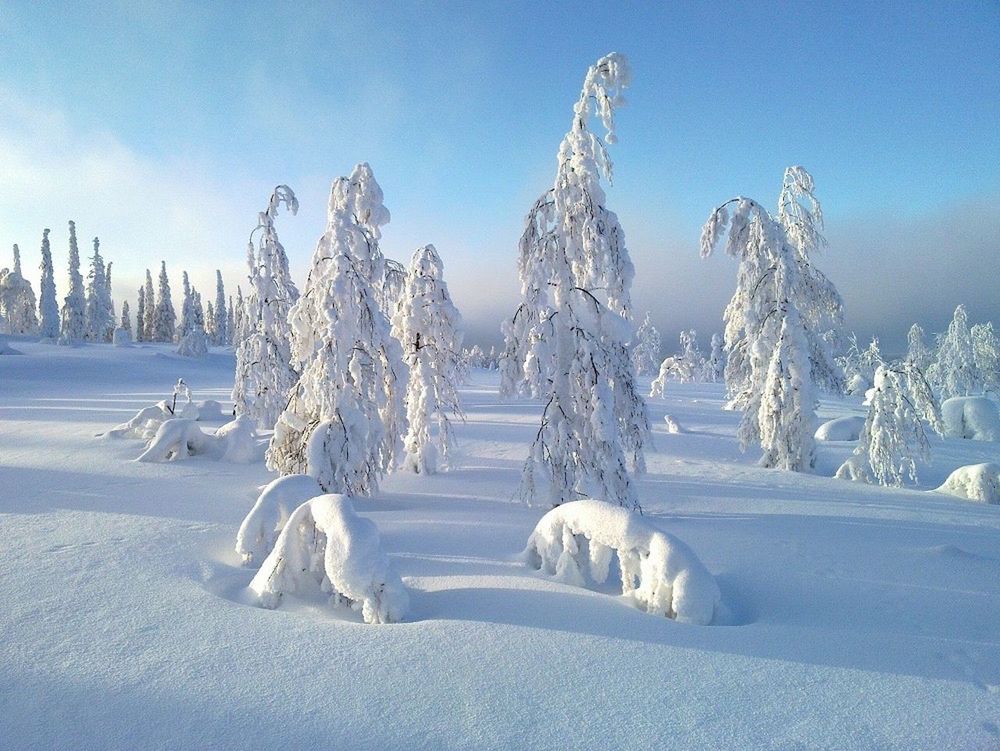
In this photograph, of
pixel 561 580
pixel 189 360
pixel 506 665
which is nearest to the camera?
pixel 506 665

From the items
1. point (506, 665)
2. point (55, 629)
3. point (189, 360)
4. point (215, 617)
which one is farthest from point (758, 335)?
point (189, 360)

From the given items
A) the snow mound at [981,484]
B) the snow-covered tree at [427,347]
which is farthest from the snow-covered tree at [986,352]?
the snow-covered tree at [427,347]

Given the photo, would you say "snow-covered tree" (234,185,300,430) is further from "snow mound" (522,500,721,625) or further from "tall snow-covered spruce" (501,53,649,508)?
"snow mound" (522,500,721,625)

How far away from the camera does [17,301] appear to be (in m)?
56.8

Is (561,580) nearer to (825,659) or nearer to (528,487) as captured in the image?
(825,659)

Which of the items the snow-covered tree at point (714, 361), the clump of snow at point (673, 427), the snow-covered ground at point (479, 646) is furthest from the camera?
the snow-covered tree at point (714, 361)

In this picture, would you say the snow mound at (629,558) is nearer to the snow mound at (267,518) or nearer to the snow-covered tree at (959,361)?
the snow mound at (267,518)

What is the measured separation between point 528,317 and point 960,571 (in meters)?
6.55

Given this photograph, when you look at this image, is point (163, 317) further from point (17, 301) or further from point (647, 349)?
point (647, 349)

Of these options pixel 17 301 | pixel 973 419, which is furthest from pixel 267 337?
pixel 17 301

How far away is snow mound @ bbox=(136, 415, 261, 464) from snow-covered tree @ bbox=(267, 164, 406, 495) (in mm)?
2816

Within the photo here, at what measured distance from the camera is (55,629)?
368 cm

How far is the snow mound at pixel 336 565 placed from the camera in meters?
4.05

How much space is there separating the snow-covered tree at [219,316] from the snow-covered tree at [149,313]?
7.86m
